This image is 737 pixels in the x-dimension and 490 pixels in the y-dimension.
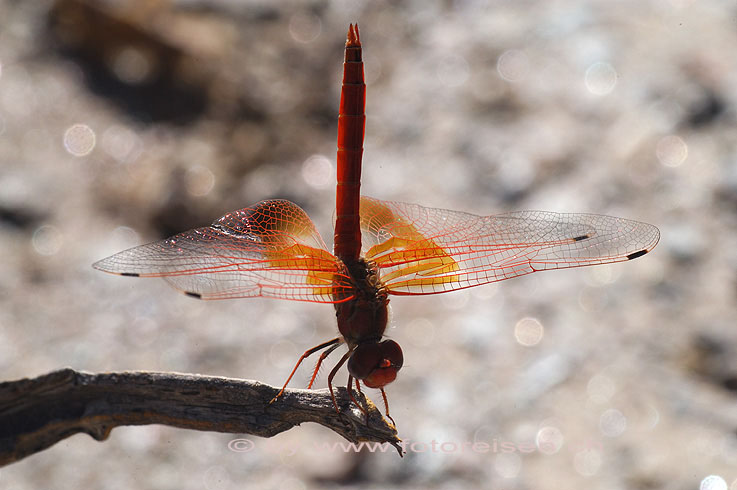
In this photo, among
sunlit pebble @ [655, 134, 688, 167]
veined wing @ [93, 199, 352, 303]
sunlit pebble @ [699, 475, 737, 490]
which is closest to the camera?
veined wing @ [93, 199, 352, 303]

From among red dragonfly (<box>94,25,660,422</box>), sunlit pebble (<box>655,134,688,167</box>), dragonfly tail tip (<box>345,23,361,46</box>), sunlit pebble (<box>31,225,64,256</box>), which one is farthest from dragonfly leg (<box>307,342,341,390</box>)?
sunlit pebble (<box>655,134,688,167</box>)

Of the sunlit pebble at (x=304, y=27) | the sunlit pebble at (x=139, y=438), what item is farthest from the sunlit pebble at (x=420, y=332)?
the sunlit pebble at (x=304, y=27)

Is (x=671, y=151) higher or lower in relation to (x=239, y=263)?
higher

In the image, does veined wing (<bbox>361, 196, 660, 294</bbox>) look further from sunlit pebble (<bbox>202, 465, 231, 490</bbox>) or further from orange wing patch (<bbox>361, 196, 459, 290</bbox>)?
sunlit pebble (<bbox>202, 465, 231, 490</bbox>)

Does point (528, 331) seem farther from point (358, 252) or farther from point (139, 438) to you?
point (139, 438)

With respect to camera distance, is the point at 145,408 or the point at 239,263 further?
the point at 239,263

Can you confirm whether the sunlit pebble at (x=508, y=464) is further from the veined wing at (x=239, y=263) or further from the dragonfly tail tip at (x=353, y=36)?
the dragonfly tail tip at (x=353, y=36)

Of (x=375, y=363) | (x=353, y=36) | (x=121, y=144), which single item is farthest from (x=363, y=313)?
(x=121, y=144)

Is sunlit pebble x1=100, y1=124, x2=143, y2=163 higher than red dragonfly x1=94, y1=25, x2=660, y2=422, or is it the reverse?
sunlit pebble x1=100, y1=124, x2=143, y2=163
